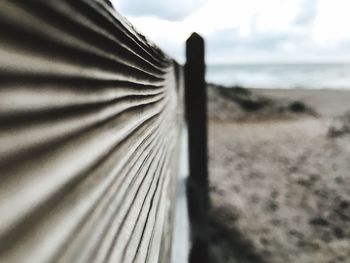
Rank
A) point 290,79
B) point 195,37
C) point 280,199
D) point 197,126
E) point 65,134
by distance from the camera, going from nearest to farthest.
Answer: point 65,134
point 195,37
point 197,126
point 280,199
point 290,79

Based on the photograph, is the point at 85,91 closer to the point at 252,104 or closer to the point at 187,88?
the point at 187,88

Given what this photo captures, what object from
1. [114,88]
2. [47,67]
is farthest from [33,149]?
[114,88]

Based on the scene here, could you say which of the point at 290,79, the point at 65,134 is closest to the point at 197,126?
the point at 65,134

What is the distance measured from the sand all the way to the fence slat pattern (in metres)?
4.26

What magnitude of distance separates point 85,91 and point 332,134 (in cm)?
1199

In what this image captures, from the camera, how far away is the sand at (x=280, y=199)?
17.8 feet

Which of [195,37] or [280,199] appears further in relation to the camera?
[280,199]

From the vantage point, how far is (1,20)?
504 mm

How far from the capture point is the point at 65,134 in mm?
706

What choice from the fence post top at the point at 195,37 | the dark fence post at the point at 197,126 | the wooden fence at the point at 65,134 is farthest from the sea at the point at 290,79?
the wooden fence at the point at 65,134

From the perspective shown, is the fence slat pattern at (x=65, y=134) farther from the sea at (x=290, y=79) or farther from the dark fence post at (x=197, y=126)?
the sea at (x=290, y=79)

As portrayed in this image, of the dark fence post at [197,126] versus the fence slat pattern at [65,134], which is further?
the dark fence post at [197,126]

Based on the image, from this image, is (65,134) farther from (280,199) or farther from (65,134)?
(280,199)

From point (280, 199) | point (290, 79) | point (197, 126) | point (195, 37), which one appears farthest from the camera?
point (290, 79)
